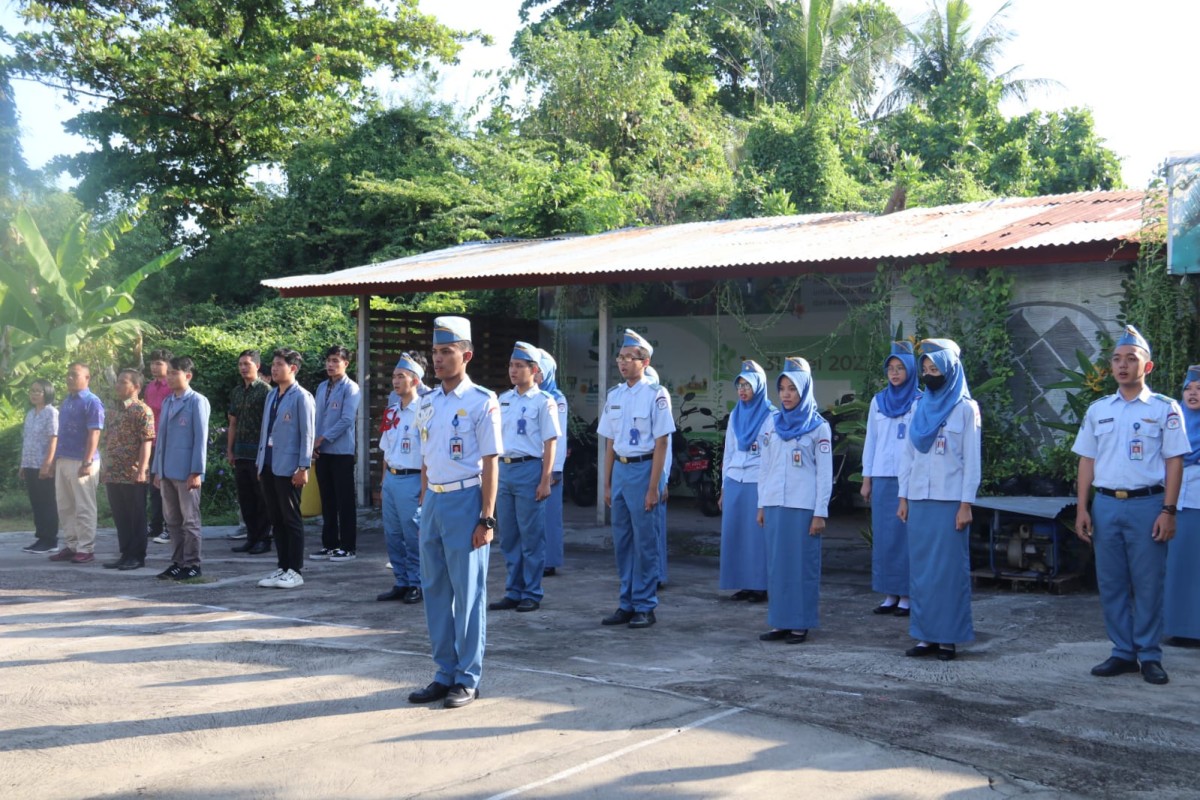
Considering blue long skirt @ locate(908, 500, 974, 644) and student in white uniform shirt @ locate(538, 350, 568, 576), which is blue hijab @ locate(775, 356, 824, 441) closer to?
blue long skirt @ locate(908, 500, 974, 644)

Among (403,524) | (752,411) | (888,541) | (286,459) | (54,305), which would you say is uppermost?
(54,305)

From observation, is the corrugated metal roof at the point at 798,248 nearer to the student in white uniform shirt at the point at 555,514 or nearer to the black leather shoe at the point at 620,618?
the student in white uniform shirt at the point at 555,514

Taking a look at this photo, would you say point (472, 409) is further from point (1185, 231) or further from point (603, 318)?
point (603, 318)

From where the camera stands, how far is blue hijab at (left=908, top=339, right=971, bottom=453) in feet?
22.8

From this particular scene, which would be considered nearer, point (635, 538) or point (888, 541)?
point (635, 538)

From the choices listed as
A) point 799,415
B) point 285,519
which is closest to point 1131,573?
point 799,415

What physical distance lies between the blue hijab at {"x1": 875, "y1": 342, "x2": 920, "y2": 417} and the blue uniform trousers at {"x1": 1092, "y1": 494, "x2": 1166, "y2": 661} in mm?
1781

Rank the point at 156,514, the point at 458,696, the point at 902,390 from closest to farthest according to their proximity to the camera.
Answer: the point at 458,696, the point at 902,390, the point at 156,514

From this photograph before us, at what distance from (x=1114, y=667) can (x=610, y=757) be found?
3181 mm

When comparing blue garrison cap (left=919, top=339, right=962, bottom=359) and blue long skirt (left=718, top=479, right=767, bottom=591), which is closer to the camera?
blue garrison cap (left=919, top=339, right=962, bottom=359)

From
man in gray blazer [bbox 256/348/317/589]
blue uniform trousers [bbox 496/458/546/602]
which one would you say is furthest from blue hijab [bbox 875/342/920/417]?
→ man in gray blazer [bbox 256/348/317/589]

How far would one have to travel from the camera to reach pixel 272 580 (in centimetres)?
941

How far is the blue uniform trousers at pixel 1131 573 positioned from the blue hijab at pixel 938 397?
3.18 ft

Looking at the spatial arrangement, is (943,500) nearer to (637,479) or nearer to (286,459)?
(637,479)
